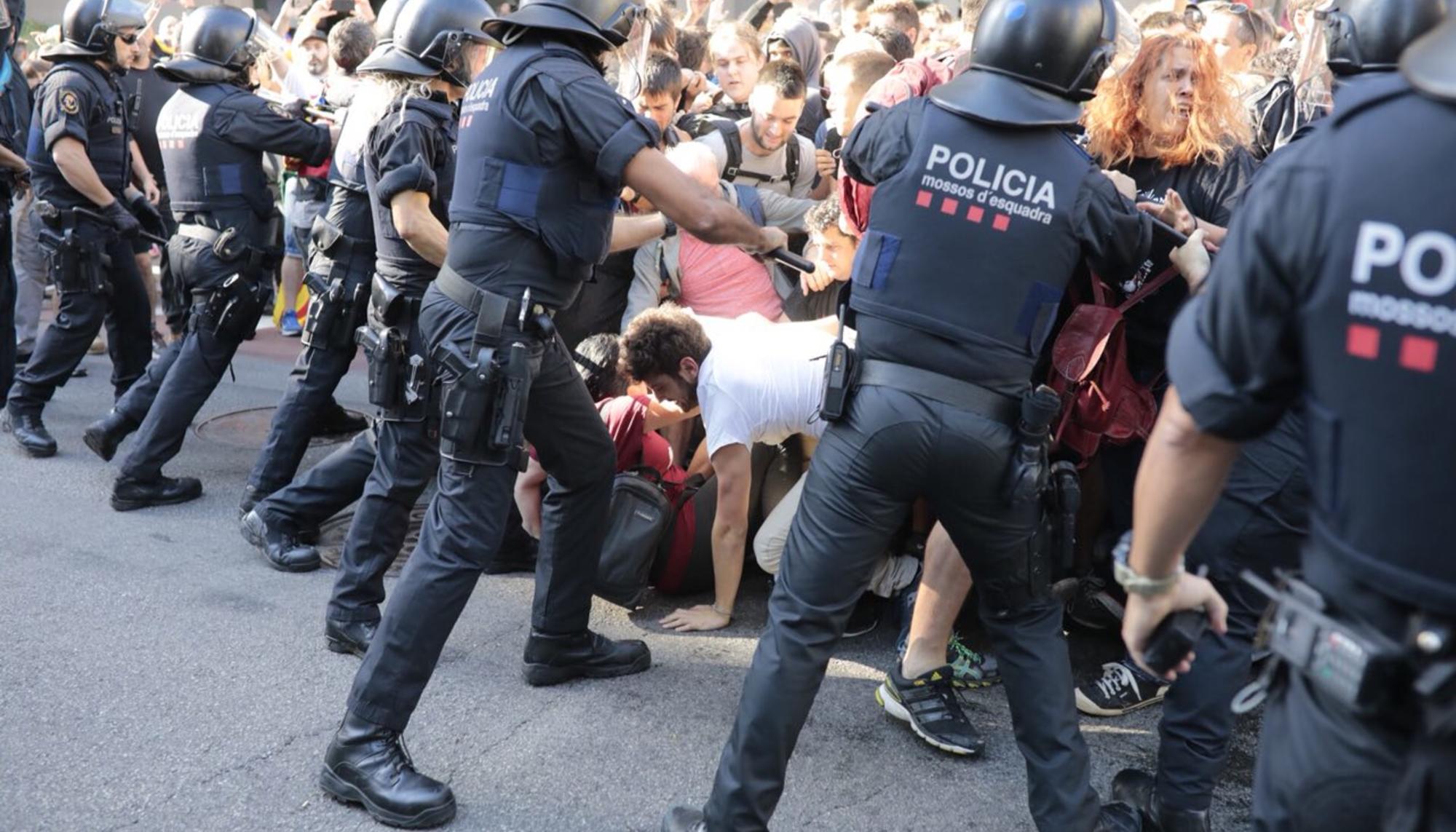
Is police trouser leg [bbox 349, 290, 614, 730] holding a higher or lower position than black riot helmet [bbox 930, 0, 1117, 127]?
lower

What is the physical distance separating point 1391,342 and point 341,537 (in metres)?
4.22

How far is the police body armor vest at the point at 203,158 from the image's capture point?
529cm

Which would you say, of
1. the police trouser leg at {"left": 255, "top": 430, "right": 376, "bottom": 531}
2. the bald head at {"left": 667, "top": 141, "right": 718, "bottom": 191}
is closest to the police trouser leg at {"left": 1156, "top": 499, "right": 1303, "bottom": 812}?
the bald head at {"left": 667, "top": 141, "right": 718, "bottom": 191}

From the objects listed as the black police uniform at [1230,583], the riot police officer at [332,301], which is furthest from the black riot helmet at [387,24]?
the black police uniform at [1230,583]

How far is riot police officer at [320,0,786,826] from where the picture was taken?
3.05 m

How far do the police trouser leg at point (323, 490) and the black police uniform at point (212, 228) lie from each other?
816 millimetres

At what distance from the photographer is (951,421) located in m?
2.73

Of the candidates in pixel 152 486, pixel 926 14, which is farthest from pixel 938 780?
pixel 926 14

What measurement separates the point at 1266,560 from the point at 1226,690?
0.34 meters

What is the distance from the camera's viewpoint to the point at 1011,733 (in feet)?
12.0

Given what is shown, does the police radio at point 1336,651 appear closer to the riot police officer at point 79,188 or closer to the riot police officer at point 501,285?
the riot police officer at point 501,285

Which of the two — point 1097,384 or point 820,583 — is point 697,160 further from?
point 820,583

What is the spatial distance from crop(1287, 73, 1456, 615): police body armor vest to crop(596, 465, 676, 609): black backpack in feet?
8.89

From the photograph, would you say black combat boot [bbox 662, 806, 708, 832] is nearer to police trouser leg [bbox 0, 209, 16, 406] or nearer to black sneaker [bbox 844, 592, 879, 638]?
black sneaker [bbox 844, 592, 879, 638]
